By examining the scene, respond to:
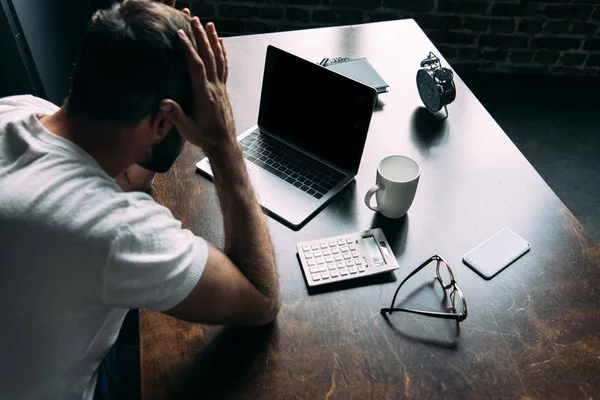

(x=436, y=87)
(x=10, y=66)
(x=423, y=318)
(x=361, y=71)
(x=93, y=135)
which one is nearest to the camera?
(x=93, y=135)

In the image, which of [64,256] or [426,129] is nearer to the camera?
[64,256]

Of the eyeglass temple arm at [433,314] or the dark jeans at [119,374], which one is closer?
the eyeglass temple arm at [433,314]

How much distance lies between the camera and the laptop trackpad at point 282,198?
1.10 metres

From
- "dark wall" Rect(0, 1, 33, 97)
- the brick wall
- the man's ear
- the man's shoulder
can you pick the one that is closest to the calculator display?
the man's ear

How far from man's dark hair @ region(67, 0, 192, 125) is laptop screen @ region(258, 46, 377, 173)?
1.27ft

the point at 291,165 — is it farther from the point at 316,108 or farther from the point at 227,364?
the point at 227,364

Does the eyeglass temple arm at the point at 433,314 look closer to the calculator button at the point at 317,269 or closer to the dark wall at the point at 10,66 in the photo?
the calculator button at the point at 317,269

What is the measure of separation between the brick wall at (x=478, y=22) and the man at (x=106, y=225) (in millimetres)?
2011

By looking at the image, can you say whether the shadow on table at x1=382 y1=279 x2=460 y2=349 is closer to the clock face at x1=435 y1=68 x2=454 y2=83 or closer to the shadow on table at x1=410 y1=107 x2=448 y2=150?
the shadow on table at x1=410 y1=107 x2=448 y2=150

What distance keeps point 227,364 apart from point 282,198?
1.31 feet

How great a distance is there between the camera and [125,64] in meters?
0.79

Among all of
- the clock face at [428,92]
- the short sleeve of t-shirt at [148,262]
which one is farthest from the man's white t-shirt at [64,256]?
the clock face at [428,92]

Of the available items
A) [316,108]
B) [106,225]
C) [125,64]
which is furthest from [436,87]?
[106,225]

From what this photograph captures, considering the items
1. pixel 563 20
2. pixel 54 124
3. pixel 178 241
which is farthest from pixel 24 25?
pixel 563 20
